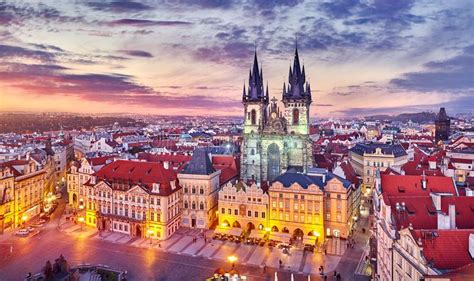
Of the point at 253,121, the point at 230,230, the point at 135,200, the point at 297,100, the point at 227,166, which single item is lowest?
the point at 230,230

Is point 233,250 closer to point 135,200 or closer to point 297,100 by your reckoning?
point 135,200

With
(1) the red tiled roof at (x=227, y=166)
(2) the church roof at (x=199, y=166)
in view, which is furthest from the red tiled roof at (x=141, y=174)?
(1) the red tiled roof at (x=227, y=166)

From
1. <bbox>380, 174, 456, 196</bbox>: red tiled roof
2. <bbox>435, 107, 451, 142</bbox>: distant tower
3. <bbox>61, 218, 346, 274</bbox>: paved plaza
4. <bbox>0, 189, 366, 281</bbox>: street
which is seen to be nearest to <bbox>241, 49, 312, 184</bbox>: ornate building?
<bbox>61, 218, 346, 274</bbox>: paved plaza

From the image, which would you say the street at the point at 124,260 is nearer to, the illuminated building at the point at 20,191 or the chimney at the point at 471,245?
the illuminated building at the point at 20,191

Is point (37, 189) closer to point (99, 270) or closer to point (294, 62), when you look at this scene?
point (99, 270)

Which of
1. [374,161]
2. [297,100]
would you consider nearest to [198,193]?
[297,100]

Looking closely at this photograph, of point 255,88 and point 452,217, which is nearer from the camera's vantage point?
point 452,217

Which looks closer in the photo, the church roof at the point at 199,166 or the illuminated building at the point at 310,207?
the illuminated building at the point at 310,207
